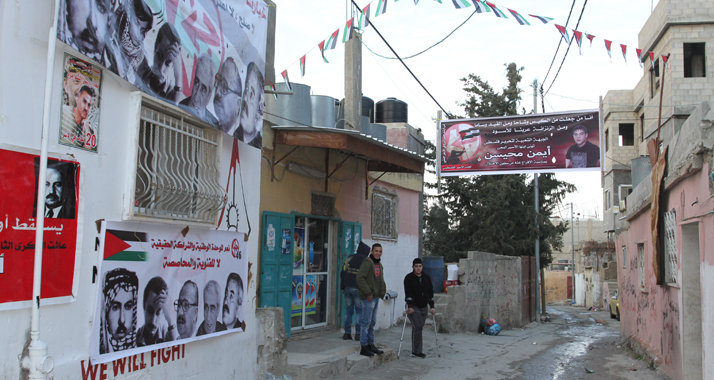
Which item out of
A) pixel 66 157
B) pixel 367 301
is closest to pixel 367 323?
pixel 367 301

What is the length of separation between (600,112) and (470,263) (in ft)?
17.0

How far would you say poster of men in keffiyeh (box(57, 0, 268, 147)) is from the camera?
4.46 meters

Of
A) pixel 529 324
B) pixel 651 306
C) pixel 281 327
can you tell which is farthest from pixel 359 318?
pixel 529 324

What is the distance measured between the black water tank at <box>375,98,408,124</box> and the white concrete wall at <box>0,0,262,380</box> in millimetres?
9993

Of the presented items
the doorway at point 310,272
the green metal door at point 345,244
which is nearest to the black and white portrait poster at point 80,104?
the doorway at point 310,272

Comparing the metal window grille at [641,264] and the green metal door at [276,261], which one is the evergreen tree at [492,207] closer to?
the metal window grille at [641,264]

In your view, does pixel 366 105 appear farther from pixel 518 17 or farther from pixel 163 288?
pixel 163 288

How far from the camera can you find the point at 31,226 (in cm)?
406

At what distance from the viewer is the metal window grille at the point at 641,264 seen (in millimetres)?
11344

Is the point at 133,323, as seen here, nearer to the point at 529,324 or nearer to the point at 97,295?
the point at 97,295

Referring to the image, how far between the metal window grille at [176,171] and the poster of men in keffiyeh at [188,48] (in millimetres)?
237

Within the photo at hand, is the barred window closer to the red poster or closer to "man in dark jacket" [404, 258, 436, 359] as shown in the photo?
"man in dark jacket" [404, 258, 436, 359]

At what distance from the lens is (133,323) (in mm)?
5070

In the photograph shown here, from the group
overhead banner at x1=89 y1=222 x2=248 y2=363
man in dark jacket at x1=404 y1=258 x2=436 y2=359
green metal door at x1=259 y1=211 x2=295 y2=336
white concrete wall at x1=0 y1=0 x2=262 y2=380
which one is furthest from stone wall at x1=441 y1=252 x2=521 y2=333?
white concrete wall at x1=0 y1=0 x2=262 y2=380
